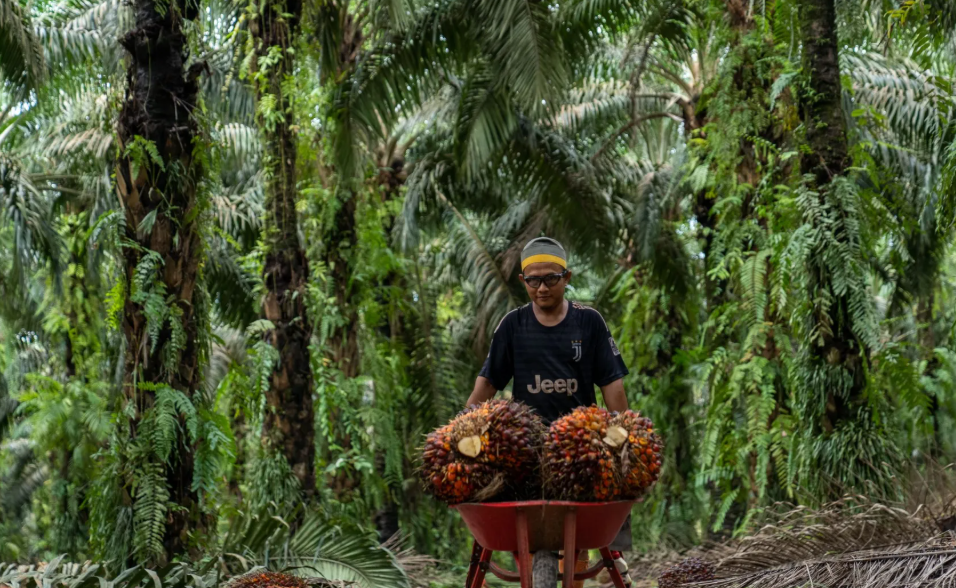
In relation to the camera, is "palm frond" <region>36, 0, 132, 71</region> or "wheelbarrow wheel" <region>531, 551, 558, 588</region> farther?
"palm frond" <region>36, 0, 132, 71</region>

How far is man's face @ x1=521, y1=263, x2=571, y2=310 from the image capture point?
4898 millimetres

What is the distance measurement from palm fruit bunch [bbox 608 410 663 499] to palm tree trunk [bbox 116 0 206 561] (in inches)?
113

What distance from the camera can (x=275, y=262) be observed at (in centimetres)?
876

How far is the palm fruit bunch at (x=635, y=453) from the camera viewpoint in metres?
4.21

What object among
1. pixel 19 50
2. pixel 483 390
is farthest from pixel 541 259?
pixel 19 50

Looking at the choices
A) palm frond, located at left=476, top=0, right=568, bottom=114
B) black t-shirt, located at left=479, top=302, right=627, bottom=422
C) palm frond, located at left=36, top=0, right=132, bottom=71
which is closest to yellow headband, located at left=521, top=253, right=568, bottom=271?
black t-shirt, located at left=479, top=302, right=627, bottom=422

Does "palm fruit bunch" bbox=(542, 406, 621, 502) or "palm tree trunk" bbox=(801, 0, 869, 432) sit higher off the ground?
"palm tree trunk" bbox=(801, 0, 869, 432)

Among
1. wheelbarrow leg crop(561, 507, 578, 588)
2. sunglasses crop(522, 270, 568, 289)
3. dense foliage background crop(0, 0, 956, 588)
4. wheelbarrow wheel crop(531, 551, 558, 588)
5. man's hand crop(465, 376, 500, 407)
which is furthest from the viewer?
dense foliage background crop(0, 0, 956, 588)

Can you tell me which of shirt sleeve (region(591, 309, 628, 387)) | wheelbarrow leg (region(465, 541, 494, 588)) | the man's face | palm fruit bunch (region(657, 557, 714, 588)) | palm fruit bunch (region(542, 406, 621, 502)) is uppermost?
the man's face

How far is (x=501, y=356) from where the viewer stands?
17.1ft

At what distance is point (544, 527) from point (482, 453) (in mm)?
394

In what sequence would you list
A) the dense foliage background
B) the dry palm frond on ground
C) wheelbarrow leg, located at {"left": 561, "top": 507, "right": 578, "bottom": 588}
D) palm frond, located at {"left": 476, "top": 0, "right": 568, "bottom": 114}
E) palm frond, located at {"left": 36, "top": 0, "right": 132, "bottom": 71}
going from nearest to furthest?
wheelbarrow leg, located at {"left": 561, "top": 507, "right": 578, "bottom": 588} → the dry palm frond on ground → the dense foliage background → palm frond, located at {"left": 476, "top": 0, "right": 568, "bottom": 114} → palm frond, located at {"left": 36, "top": 0, "right": 132, "bottom": 71}

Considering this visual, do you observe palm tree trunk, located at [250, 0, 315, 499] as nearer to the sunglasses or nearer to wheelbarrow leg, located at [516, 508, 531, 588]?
the sunglasses

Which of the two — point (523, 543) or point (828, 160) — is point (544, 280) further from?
point (828, 160)
